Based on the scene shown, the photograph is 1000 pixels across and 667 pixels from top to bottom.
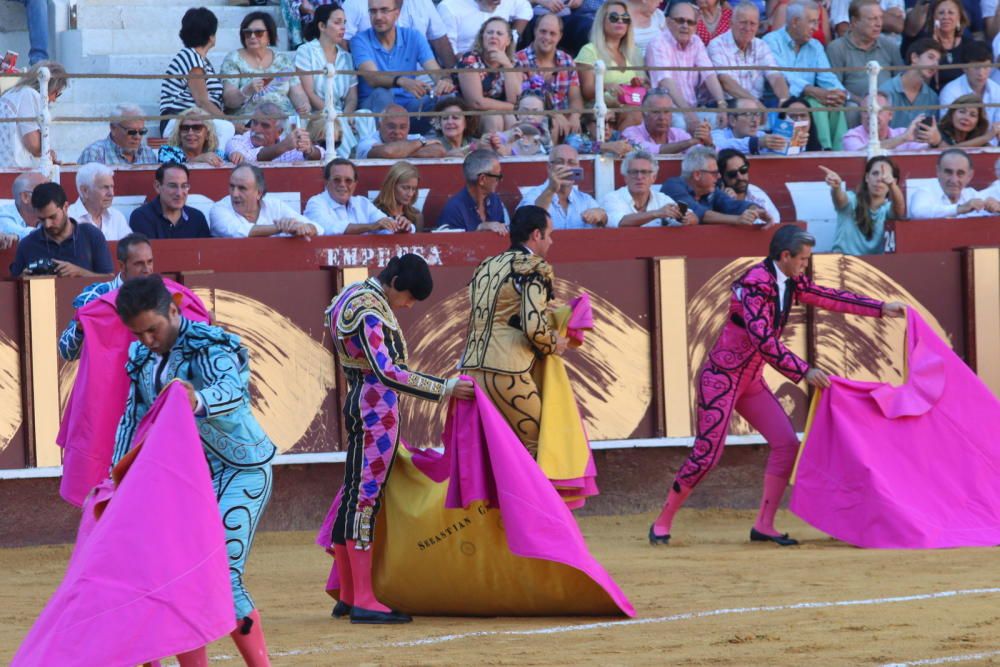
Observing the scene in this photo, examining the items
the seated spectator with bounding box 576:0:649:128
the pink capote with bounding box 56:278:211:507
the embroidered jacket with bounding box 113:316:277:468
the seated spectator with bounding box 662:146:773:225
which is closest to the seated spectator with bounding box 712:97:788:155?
the seated spectator with bounding box 576:0:649:128

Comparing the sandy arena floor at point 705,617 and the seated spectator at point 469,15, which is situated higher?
the seated spectator at point 469,15

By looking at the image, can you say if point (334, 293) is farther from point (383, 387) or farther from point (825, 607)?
point (825, 607)

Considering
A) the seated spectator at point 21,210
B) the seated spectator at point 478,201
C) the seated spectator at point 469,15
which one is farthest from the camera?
the seated spectator at point 469,15

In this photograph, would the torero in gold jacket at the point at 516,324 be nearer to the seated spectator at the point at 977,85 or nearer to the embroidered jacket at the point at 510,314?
the embroidered jacket at the point at 510,314

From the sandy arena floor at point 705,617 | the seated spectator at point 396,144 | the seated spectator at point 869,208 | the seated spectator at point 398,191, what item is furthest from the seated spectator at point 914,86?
the sandy arena floor at point 705,617

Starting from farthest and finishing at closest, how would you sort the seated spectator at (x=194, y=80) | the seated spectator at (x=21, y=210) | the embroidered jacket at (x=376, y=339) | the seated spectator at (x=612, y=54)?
the seated spectator at (x=612, y=54)
the seated spectator at (x=194, y=80)
the seated spectator at (x=21, y=210)
the embroidered jacket at (x=376, y=339)

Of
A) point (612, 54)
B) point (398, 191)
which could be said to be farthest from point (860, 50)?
point (398, 191)

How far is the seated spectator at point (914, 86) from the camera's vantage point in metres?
12.3

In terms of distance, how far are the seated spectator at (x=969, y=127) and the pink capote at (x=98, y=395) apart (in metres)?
6.75

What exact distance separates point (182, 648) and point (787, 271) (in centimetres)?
416

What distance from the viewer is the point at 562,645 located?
5.99 m

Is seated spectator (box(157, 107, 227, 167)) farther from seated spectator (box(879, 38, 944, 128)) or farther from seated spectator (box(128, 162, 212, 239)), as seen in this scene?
seated spectator (box(879, 38, 944, 128))

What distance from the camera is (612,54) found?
38.5ft

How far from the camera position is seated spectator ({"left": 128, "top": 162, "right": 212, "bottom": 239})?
968 centimetres
